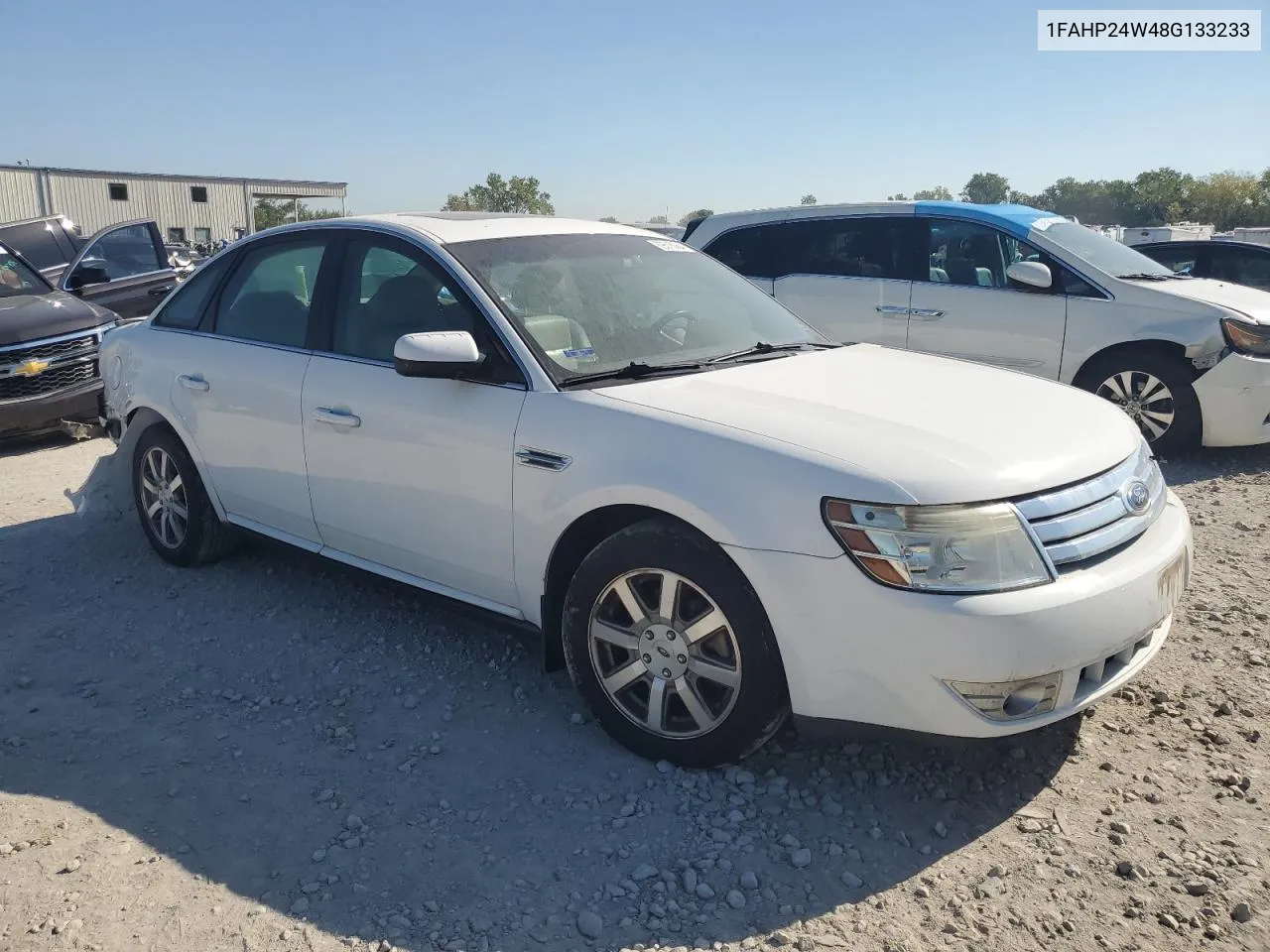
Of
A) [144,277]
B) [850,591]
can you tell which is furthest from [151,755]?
[144,277]

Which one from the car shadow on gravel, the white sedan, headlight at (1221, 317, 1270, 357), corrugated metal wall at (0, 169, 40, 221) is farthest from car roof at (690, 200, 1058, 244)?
corrugated metal wall at (0, 169, 40, 221)

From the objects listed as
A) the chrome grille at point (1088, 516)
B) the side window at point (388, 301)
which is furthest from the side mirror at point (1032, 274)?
the side window at point (388, 301)

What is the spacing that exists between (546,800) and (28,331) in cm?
719

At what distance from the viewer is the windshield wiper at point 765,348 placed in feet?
12.3

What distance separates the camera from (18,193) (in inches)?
1868

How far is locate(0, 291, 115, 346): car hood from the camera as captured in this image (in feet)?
26.6

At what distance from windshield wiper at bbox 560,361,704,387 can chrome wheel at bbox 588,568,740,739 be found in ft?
2.37

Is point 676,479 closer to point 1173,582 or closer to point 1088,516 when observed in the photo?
point 1088,516

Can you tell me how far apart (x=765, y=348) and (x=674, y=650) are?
1392 millimetres

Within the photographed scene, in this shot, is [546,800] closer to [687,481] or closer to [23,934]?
[687,481]

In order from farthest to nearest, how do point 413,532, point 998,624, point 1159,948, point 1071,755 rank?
point 413,532
point 1071,755
point 998,624
point 1159,948

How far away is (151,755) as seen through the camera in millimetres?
3369

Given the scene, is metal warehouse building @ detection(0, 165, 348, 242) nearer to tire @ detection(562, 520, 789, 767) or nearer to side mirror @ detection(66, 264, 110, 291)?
side mirror @ detection(66, 264, 110, 291)

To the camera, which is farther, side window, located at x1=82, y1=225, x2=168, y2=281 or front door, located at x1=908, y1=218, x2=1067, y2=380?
side window, located at x1=82, y1=225, x2=168, y2=281
